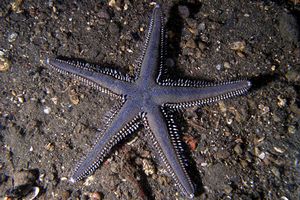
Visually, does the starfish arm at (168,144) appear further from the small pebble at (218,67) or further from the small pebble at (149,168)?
the small pebble at (218,67)

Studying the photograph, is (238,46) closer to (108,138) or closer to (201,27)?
(201,27)

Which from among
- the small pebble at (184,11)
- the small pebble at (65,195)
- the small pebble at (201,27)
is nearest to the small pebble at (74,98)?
the small pebble at (65,195)

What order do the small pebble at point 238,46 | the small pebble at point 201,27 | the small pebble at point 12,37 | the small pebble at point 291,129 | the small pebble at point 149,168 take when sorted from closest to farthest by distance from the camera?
the small pebble at point 149,168, the small pebble at point 291,129, the small pebble at point 12,37, the small pebble at point 238,46, the small pebble at point 201,27

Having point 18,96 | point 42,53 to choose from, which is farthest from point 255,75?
point 18,96

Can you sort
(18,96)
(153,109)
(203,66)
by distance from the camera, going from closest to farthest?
(153,109) → (18,96) → (203,66)

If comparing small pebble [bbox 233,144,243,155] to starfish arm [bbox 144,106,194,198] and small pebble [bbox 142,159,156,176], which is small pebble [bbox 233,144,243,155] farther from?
small pebble [bbox 142,159,156,176]

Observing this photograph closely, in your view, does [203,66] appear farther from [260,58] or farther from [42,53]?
[42,53]

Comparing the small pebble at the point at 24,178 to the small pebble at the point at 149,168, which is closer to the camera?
the small pebble at the point at 24,178

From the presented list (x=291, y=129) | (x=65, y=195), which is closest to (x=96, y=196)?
(x=65, y=195)

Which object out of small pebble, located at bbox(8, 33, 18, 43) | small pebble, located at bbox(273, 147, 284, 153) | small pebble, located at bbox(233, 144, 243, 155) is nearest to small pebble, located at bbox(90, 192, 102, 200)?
small pebble, located at bbox(233, 144, 243, 155)
